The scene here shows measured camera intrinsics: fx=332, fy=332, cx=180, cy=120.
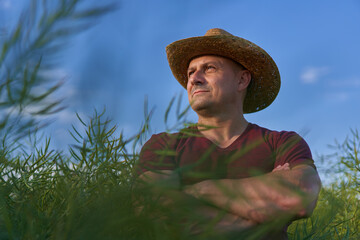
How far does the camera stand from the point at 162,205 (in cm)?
28

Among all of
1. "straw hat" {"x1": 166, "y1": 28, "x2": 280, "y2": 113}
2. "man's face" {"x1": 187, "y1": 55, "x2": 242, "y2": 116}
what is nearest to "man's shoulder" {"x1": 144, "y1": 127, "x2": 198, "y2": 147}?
"man's face" {"x1": 187, "y1": 55, "x2": 242, "y2": 116}

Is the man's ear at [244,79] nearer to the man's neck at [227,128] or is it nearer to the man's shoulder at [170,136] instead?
the man's neck at [227,128]

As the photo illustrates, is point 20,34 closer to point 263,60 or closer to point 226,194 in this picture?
point 226,194

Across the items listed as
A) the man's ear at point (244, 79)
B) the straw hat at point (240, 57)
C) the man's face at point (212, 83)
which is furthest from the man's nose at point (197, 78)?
the man's ear at point (244, 79)

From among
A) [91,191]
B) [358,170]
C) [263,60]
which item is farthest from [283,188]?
[263,60]

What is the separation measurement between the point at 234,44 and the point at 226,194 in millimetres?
1891

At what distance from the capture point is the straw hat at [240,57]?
2.03 metres

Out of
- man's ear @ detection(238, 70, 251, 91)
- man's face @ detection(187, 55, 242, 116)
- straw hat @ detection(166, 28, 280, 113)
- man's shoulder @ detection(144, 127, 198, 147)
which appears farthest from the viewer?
man's ear @ detection(238, 70, 251, 91)

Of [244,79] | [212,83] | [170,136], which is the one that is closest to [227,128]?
[212,83]

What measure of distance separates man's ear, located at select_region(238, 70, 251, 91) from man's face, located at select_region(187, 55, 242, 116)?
3 cm

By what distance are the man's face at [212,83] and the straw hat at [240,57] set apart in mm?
66

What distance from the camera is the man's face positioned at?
1918 mm

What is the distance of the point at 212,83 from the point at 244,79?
0.38m

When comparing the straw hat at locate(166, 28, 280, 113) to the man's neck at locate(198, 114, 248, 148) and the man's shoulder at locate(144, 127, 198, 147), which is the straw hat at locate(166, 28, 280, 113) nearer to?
the man's neck at locate(198, 114, 248, 148)
